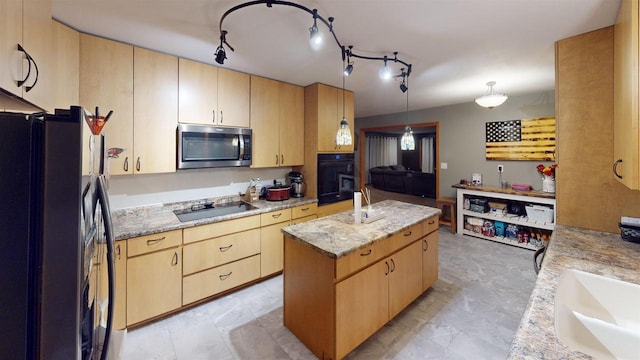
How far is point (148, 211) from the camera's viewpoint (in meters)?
2.58

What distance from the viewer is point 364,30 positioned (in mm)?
2006

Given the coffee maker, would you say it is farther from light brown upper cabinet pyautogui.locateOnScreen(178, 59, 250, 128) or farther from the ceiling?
the ceiling

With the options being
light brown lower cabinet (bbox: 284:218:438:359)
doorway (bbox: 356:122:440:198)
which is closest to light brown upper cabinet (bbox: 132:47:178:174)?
light brown lower cabinet (bbox: 284:218:438:359)

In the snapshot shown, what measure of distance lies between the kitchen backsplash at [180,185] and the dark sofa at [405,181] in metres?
5.52

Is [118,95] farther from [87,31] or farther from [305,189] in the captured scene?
[305,189]

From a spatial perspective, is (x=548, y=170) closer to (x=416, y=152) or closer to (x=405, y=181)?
(x=405, y=181)

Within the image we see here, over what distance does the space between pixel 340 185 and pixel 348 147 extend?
61cm

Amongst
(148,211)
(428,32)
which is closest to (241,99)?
(148,211)

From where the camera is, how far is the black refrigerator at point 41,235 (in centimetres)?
61

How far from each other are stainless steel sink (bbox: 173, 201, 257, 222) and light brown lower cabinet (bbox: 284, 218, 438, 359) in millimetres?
1065

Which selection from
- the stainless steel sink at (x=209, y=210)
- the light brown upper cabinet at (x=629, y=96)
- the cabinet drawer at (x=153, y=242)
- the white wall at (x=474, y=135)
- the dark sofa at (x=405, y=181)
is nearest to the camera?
the light brown upper cabinet at (x=629, y=96)

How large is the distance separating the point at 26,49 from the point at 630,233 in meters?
3.46

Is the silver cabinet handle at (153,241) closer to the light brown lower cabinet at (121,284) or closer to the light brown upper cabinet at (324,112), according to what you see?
the light brown lower cabinet at (121,284)

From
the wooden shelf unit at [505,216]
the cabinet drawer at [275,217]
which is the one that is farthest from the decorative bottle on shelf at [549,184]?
the cabinet drawer at [275,217]
